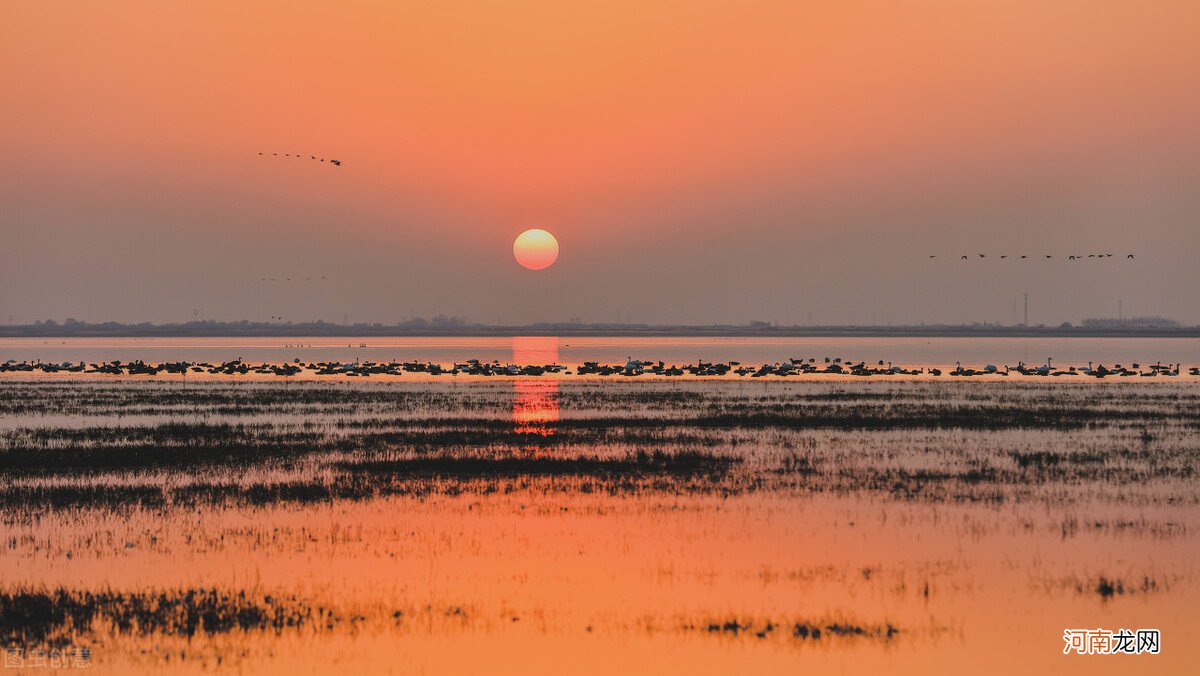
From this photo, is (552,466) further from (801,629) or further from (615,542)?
(801,629)

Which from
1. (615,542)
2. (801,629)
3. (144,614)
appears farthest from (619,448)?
(144,614)

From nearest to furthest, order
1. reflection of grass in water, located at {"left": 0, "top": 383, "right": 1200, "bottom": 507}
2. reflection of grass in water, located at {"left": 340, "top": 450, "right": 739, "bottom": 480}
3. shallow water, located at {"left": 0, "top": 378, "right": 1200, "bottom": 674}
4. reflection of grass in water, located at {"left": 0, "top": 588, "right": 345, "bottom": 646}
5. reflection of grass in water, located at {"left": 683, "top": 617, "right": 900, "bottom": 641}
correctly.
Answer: shallow water, located at {"left": 0, "top": 378, "right": 1200, "bottom": 674}, reflection of grass in water, located at {"left": 683, "top": 617, "right": 900, "bottom": 641}, reflection of grass in water, located at {"left": 0, "top": 588, "right": 345, "bottom": 646}, reflection of grass in water, located at {"left": 0, "top": 383, "right": 1200, "bottom": 507}, reflection of grass in water, located at {"left": 340, "top": 450, "right": 739, "bottom": 480}

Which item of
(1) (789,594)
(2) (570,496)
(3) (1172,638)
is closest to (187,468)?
(2) (570,496)

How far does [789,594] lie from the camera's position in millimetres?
16828

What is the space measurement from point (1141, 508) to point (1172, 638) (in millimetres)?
9410

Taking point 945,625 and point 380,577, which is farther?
point 380,577

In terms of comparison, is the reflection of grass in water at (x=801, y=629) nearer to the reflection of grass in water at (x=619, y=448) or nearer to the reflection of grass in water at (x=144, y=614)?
the reflection of grass in water at (x=144, y=614)

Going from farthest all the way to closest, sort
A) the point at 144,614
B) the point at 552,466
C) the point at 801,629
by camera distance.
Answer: the point at 552,466, the point at 144,614, the point at 801,629

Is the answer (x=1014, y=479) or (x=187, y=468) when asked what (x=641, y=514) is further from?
(x=187, y=468)

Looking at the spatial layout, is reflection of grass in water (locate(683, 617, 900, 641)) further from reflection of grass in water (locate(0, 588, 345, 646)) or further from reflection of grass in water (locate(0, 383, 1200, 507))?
reflection of grass in water (locate(0, 383, 1200, 507))

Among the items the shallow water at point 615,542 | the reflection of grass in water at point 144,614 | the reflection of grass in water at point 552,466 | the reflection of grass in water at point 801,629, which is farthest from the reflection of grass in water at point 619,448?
the reflection of grass in water at point 801,629

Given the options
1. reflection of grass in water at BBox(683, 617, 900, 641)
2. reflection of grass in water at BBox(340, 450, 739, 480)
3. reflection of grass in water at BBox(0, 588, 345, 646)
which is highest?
reflection of grass in water at BBox(340, 450, 739, 480)

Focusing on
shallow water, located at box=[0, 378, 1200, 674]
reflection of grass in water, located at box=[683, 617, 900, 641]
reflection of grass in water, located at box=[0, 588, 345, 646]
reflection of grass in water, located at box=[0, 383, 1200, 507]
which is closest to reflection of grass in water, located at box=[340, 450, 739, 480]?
reflection of grass in water, located at box=[0, 383, 1200, 507]

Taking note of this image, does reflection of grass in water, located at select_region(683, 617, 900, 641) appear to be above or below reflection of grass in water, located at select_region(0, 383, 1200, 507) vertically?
below
